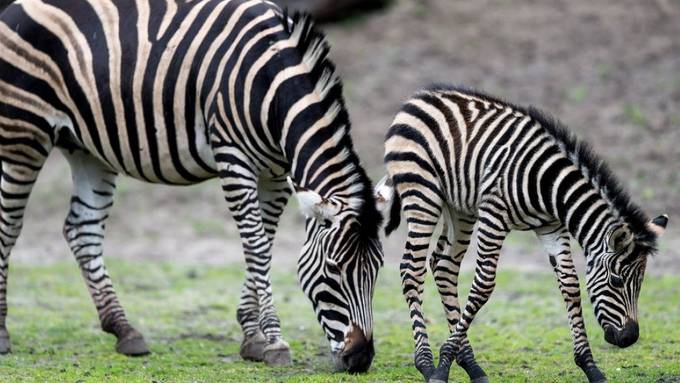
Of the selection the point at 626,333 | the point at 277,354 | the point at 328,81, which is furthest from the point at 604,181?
the point at 277,354

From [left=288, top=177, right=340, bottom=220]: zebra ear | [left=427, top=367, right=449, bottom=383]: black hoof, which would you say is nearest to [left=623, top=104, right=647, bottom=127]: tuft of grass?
[left=288, top=177, right=340, bottom=220]: zebra ear

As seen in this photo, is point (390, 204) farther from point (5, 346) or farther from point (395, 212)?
point (5, 346)

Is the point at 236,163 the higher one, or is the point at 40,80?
the point at 40,80

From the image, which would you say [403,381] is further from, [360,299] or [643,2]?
[643,2]

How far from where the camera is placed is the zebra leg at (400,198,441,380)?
293 inches

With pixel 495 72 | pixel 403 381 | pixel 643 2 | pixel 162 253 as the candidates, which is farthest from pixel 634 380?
pixel 643 2

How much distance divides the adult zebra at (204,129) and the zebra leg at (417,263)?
272 millimetres

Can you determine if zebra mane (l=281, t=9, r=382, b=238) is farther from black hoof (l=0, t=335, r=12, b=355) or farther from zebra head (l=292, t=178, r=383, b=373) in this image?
black hoof (l=0, t=335, r=12, b=355)

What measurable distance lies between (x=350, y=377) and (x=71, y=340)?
3.49 m

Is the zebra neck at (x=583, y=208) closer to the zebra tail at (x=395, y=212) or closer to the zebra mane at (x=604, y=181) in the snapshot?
the zebra mane at (x=604, y=181)

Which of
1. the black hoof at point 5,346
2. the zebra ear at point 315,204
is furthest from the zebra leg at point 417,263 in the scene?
the black hoof at point 5,346

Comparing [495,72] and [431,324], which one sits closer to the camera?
[431,324]

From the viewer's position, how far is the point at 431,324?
1045cm

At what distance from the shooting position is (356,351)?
24.6 ft
